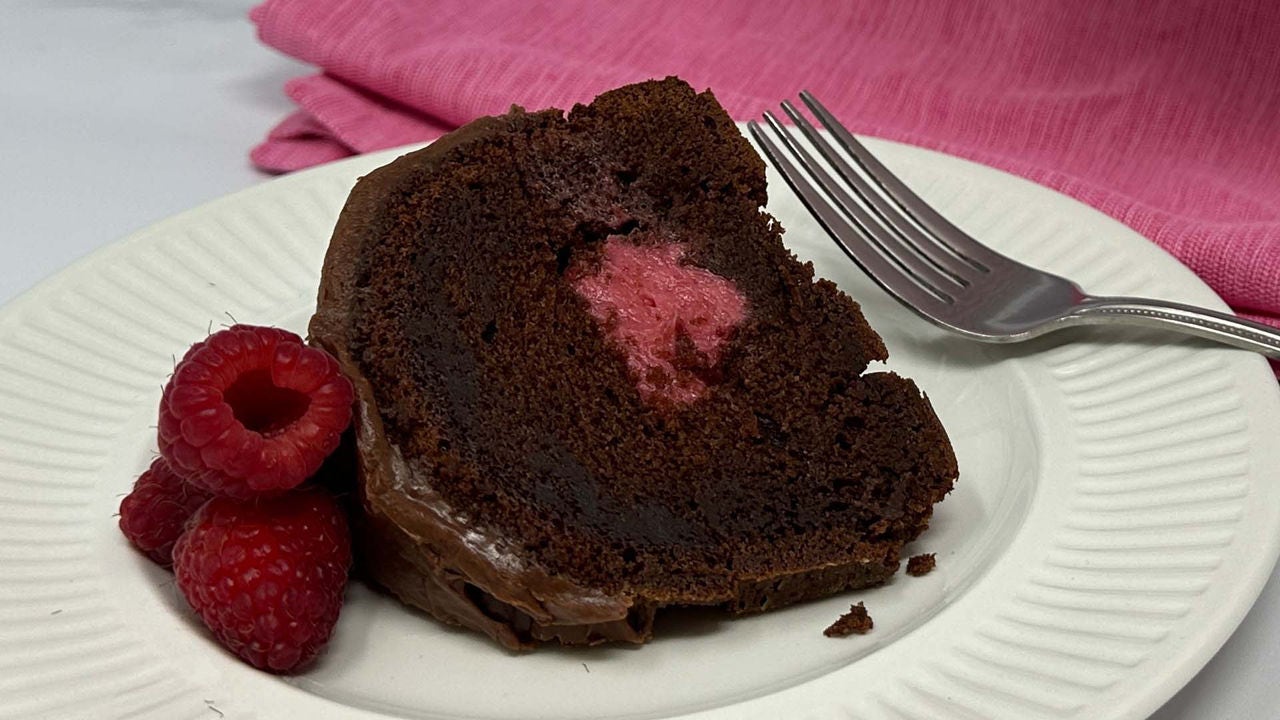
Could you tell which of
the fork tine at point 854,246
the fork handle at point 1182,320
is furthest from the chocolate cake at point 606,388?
the fork handle at point 1182,320

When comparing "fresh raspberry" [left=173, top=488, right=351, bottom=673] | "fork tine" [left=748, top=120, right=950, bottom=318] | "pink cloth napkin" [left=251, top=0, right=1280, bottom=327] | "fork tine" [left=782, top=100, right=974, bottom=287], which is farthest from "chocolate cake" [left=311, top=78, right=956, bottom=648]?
"pink cloth napkin" [left=251, top=0, right=1280, bottom=327]

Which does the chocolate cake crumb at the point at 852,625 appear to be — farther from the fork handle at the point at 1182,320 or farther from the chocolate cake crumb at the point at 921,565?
the fork handle at the point at 1182,320

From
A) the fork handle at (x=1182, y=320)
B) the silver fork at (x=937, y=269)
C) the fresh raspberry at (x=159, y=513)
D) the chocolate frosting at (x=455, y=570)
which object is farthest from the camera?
the silver fork at (x=937, y=269)

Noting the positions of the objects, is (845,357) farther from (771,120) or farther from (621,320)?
(771,120)

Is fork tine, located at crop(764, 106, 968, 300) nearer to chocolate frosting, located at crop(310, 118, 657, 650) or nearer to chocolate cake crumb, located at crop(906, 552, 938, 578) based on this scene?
chocolate cake crumb, located at crop(906, 552, 938, 578)

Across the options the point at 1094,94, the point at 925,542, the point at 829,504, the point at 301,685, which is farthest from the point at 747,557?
the point at 1094,94
